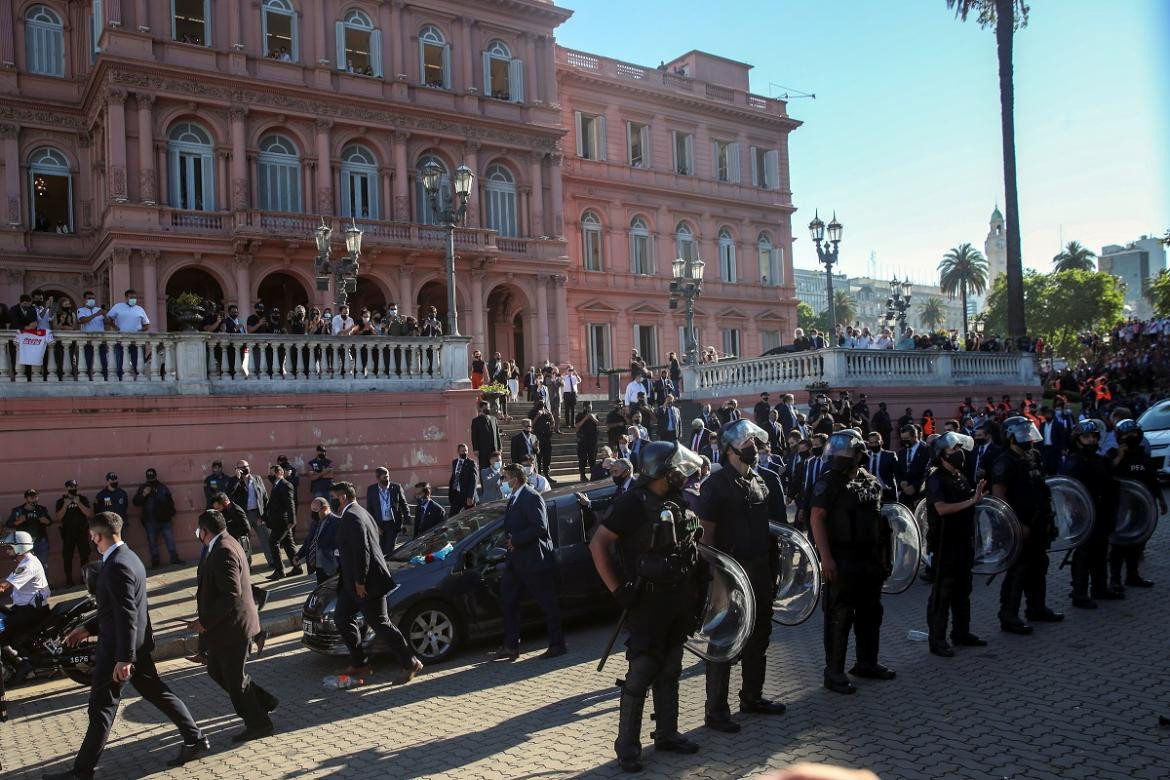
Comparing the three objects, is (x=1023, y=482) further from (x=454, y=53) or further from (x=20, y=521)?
(x=454, y=53)

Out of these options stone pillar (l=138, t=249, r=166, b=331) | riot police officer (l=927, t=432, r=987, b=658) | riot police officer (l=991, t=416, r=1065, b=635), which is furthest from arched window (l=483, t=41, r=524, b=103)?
riot police officer (l=927, t=432, r=987, b=658)

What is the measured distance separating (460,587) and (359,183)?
24.1m

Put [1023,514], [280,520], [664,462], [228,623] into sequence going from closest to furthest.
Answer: [664,462]
[228,623]
[1023,514]
[280,520]

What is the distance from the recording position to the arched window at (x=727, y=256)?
42125 millimetres

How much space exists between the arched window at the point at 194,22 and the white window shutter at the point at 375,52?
5.12 metres

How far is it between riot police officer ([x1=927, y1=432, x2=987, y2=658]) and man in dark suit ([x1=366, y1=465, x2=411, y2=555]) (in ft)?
26.3

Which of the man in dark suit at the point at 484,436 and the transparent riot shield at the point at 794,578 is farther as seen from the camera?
the man in dark suit at the point at 484,436

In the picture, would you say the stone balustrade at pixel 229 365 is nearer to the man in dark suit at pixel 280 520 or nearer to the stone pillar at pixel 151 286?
the man in dark suit at pixel 280 520

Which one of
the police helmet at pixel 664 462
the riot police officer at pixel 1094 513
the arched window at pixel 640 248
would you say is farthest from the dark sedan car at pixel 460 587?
the arched window at pixel 640 248

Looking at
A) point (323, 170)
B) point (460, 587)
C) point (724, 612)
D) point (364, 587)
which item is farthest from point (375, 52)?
point (724, 612)

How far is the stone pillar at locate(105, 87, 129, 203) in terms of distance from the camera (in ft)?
87.1

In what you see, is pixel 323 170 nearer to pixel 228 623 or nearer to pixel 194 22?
pixel 194 22

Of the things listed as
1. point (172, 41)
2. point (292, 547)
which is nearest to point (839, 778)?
point (292, 547)

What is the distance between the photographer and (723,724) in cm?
652
